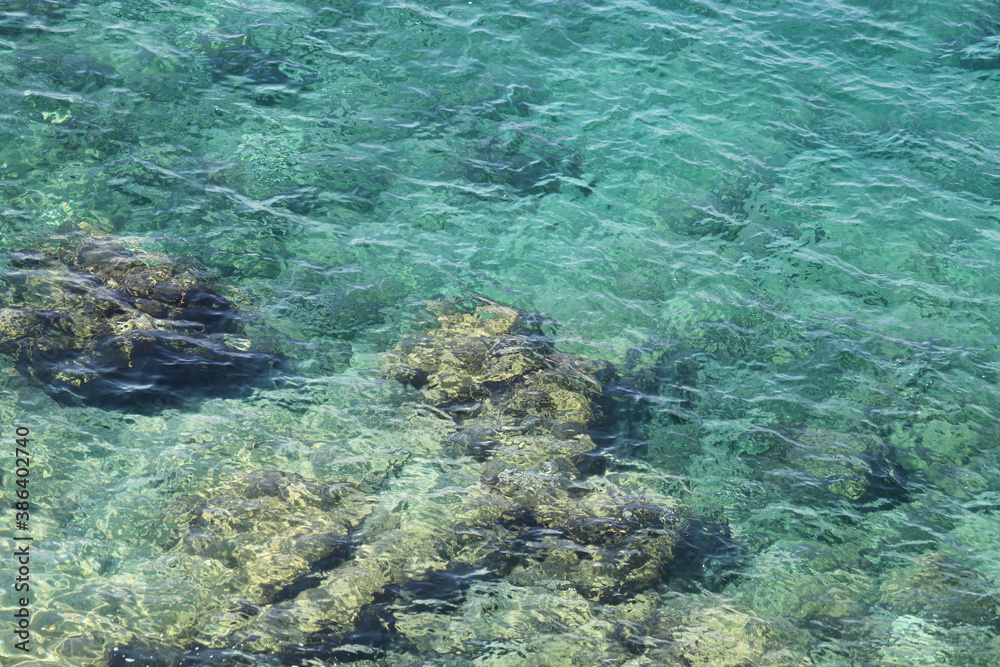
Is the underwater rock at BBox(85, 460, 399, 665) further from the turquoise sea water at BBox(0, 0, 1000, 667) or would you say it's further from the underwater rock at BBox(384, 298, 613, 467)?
the underwater rock at BBox(384, 298, 613, 467)

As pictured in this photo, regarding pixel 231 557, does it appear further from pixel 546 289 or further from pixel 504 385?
pixel 546 289

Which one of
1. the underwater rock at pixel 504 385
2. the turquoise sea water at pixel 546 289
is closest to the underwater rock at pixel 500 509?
the underwater rock at pixel 504 385

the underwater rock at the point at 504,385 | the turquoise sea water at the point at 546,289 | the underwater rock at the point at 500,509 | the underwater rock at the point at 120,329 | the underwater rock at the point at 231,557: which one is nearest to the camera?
the underwater rock at the point at 231,557

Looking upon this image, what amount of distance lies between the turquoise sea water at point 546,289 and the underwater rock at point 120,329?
1.30 ft

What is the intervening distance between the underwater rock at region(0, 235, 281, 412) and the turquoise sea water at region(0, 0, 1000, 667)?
40cm

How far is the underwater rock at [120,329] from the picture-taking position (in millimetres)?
14297

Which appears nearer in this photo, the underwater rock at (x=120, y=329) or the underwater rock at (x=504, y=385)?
the underwater rock at (x=120, y=329)

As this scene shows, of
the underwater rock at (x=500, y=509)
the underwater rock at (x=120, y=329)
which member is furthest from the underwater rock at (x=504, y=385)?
the underwater rock at (x=120, y=329)

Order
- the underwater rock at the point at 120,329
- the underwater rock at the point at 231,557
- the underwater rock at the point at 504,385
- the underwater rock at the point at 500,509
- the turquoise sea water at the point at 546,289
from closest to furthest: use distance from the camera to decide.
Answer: the underwater rock at the point at 231,557 → the underwater rock at the point at 500,509 → the turquoise sea water at the point at 546,289 → the underwater rock at the point at 120,329 → the underwater rock at the point at 504,385

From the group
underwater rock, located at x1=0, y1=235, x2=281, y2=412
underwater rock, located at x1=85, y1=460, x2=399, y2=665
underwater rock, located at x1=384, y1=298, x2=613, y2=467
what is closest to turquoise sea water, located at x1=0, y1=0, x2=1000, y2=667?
underwater rock, located at x1=85, y1=460, x2=399, y2=665

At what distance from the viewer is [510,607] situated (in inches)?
473

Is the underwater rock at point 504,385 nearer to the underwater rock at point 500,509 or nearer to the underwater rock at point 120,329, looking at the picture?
the underwater rock at point 500,509

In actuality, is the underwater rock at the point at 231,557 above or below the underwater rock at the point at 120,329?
below

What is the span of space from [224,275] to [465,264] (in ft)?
18.0
